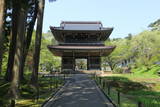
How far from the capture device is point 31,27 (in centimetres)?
1883

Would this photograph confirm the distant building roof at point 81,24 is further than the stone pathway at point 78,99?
Yes

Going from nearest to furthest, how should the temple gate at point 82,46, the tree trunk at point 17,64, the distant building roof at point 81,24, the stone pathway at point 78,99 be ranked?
the stone pathway at point 78,99
the tree trunk at point 17,64
the temple gate at point 82,46
the distant building roof at point 81,24

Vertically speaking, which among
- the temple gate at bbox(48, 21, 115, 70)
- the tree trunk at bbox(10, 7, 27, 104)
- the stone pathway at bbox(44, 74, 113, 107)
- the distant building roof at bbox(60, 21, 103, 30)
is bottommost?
the stone pathway at bbox(44, 74, 113, 107)

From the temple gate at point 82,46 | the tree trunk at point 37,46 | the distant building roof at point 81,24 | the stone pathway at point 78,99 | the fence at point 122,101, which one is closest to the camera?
the fence at point 122,101

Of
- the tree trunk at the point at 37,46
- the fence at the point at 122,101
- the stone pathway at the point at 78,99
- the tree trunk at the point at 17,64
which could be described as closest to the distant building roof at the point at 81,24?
the tree trunk at the point at 37,46

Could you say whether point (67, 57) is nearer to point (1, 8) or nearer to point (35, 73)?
point (35, 73)

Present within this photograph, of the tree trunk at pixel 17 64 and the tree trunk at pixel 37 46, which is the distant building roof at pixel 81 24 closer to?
the tree trunk at pixel 37 46

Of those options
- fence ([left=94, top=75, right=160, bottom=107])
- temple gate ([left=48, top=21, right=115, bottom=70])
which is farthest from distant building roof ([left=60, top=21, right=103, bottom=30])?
fence ([left=94, top=75, right=160, bottom=107])

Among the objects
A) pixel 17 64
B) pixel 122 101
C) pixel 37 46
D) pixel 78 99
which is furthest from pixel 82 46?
pixel 17 64

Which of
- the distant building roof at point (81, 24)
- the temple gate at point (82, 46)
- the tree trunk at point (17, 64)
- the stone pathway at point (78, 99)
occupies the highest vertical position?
the distant building roof at point (81, 24)

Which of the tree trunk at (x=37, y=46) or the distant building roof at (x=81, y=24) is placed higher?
the distant building roof at (x=81, y=24)

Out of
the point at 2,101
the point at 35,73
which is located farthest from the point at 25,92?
the point at 2,101

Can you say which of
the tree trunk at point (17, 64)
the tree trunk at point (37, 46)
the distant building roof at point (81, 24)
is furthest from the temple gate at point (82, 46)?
the tree trunk at point (17, 64)

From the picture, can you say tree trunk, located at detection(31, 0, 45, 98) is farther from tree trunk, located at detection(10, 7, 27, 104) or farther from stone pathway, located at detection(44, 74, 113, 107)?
tree trunk, located at detection(10, 7, 27, 104)
